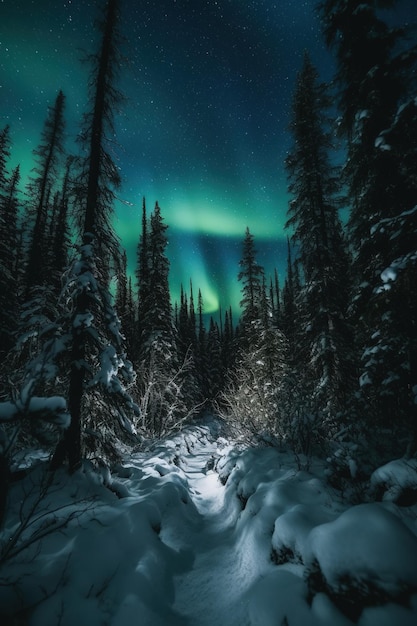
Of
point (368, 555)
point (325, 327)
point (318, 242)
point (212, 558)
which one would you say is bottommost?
point (212, 558)

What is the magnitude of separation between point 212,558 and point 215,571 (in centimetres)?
41

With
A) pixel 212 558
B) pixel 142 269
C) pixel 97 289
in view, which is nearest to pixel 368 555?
pixel 212 558

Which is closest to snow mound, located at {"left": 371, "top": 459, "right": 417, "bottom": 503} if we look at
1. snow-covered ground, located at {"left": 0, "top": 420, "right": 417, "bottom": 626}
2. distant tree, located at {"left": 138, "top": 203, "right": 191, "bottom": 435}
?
snow-covered ground, located at {"left": 0, "top": 420, "right": 417, "bottom": 626}

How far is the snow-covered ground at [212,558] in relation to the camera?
2.51 m

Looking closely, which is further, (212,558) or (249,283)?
(249,283)

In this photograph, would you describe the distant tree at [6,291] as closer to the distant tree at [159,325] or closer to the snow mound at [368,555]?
the distant tree at [159,325]

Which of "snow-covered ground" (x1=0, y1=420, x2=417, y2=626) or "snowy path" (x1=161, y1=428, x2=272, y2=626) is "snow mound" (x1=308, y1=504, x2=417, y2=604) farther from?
"snowy path" (x1=161, y1=428, x2=272, y2=626)

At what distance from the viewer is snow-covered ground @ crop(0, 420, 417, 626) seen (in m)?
2.51

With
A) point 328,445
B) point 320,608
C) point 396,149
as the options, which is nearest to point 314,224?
point 396,149

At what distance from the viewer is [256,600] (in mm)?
3125

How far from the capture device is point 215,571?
4.42m

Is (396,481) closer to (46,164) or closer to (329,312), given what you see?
(329,312)

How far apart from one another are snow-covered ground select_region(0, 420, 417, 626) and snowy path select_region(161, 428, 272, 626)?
20mm

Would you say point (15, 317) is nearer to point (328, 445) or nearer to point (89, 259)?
point (89, 259)
